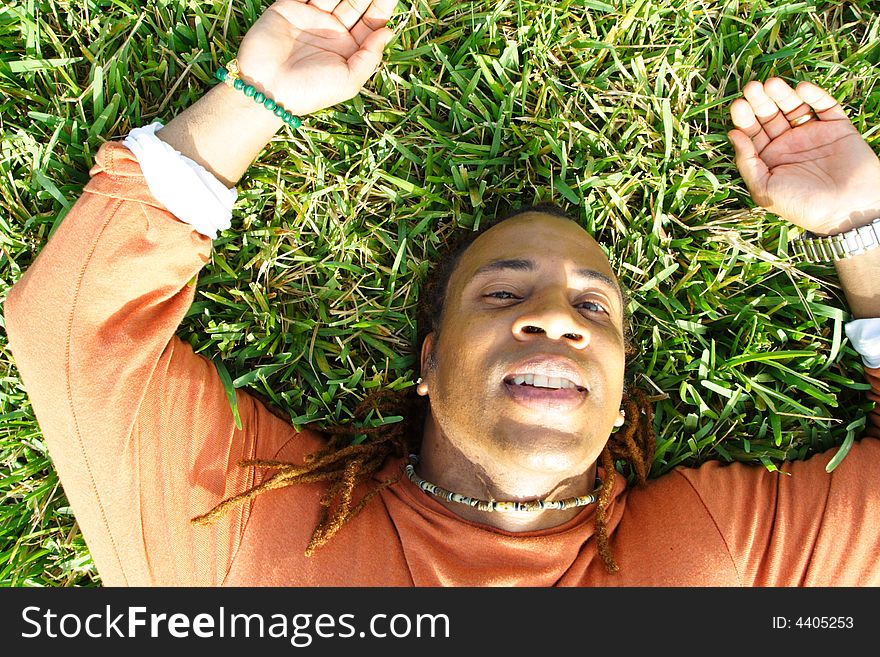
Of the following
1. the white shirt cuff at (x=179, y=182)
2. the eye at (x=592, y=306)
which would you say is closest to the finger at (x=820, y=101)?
the eye at (x=592, y=306)

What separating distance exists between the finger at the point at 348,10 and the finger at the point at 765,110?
166 centimetres

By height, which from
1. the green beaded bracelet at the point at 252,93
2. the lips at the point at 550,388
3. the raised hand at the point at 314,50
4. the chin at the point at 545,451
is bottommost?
the chin at the point at 545,451

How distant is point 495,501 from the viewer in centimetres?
300

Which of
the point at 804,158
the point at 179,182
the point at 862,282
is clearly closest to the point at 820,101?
the point at 804,158

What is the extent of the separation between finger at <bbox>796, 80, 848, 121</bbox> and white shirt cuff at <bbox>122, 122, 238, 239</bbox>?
2449mm

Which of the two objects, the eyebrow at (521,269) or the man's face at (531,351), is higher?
the eyebrow at (521,269)

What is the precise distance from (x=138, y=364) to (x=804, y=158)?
282 centimetres

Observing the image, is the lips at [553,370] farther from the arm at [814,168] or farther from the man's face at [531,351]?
the arm at [814,168]

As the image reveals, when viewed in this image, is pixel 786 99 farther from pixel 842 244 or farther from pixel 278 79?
pixel 278 79

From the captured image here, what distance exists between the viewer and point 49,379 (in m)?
2.74

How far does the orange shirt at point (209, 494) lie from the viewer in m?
2.73

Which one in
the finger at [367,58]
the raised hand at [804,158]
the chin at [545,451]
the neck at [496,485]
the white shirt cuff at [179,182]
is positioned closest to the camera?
the chin at [545,451]

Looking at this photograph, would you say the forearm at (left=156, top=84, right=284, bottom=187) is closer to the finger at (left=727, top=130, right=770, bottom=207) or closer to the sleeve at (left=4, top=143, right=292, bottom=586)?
the sleeve at (left=4, top=143, right=292, bottom=586)

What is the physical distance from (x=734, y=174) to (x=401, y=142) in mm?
1489
